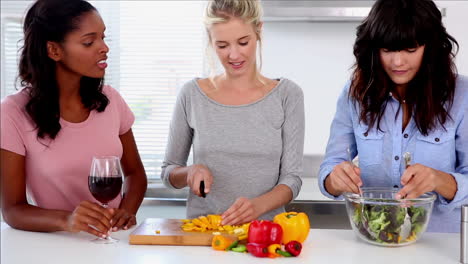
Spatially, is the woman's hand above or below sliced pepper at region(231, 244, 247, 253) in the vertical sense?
above

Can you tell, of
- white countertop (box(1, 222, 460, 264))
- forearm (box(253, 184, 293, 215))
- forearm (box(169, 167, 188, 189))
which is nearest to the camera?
white countertop (box(1, 222, 460, 264))

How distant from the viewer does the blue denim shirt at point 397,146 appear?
1860 millimetres

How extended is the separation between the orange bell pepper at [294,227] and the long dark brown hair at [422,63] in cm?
47

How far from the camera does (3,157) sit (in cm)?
185

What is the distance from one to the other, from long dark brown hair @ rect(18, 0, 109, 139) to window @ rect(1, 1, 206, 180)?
1.70 m

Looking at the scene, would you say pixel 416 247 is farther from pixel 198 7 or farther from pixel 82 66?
pixel 198 7

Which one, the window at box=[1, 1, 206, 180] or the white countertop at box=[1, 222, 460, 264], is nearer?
the white countertop at box=[1, 222, 460, 264]

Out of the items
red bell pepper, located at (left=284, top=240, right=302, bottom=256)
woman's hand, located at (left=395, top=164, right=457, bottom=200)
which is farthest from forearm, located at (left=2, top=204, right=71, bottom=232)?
woman's hand, located at (left=395, top=164, right=457, bottom=200)

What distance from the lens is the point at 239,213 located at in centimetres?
180

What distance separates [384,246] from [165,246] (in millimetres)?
600

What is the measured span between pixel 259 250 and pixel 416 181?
0.45 meters

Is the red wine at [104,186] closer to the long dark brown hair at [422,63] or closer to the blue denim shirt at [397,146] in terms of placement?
the blue denim shirt at [397,146]

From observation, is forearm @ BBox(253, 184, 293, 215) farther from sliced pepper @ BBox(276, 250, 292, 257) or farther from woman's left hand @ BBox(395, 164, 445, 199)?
woman's left hand @ BBox(395, 164, 445, 199)

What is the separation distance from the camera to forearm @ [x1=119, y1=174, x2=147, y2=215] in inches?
82.1
